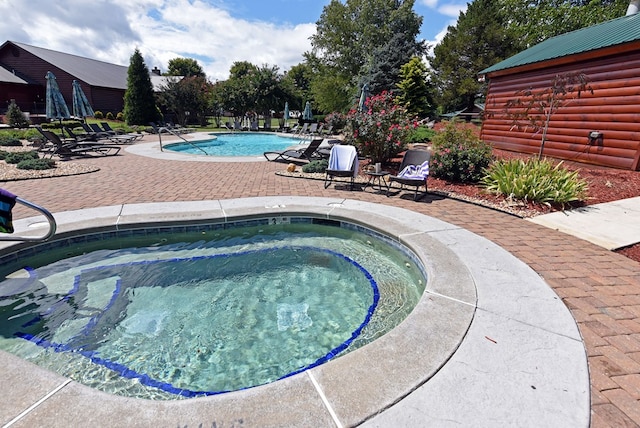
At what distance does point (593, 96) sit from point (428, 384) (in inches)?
485

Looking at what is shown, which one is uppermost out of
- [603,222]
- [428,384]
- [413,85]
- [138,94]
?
[413,85]

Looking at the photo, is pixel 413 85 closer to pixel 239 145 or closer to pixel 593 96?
pixel 239 145

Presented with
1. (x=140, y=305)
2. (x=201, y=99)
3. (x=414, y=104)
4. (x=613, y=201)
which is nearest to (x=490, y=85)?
(x=613, y=201)

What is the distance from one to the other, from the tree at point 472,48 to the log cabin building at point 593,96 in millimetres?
20569

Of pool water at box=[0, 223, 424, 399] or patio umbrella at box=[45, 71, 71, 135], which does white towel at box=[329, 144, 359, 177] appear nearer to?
pool water at box=[0, 223, 424, 399]

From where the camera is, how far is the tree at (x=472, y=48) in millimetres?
30109

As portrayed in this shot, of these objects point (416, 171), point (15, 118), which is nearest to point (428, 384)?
Answer: point (416, 171)

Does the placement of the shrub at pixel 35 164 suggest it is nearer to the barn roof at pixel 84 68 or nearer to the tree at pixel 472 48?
the barn roof at pixel 84 68

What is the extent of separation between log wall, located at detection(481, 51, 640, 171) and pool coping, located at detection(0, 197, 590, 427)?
9.24 metres

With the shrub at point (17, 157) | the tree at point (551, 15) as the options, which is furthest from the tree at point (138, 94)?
the tree at point (551, 15)

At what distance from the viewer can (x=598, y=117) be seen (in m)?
9.88

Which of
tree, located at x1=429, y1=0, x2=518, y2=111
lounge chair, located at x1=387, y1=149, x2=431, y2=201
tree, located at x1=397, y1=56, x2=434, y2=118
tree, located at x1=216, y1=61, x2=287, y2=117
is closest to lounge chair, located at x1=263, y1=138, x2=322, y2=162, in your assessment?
lounge chair, located at x1=387, y1=149, x2=431, y2=201

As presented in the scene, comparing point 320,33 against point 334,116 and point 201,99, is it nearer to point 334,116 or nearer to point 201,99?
point 201,99

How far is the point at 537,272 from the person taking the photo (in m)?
3.71
